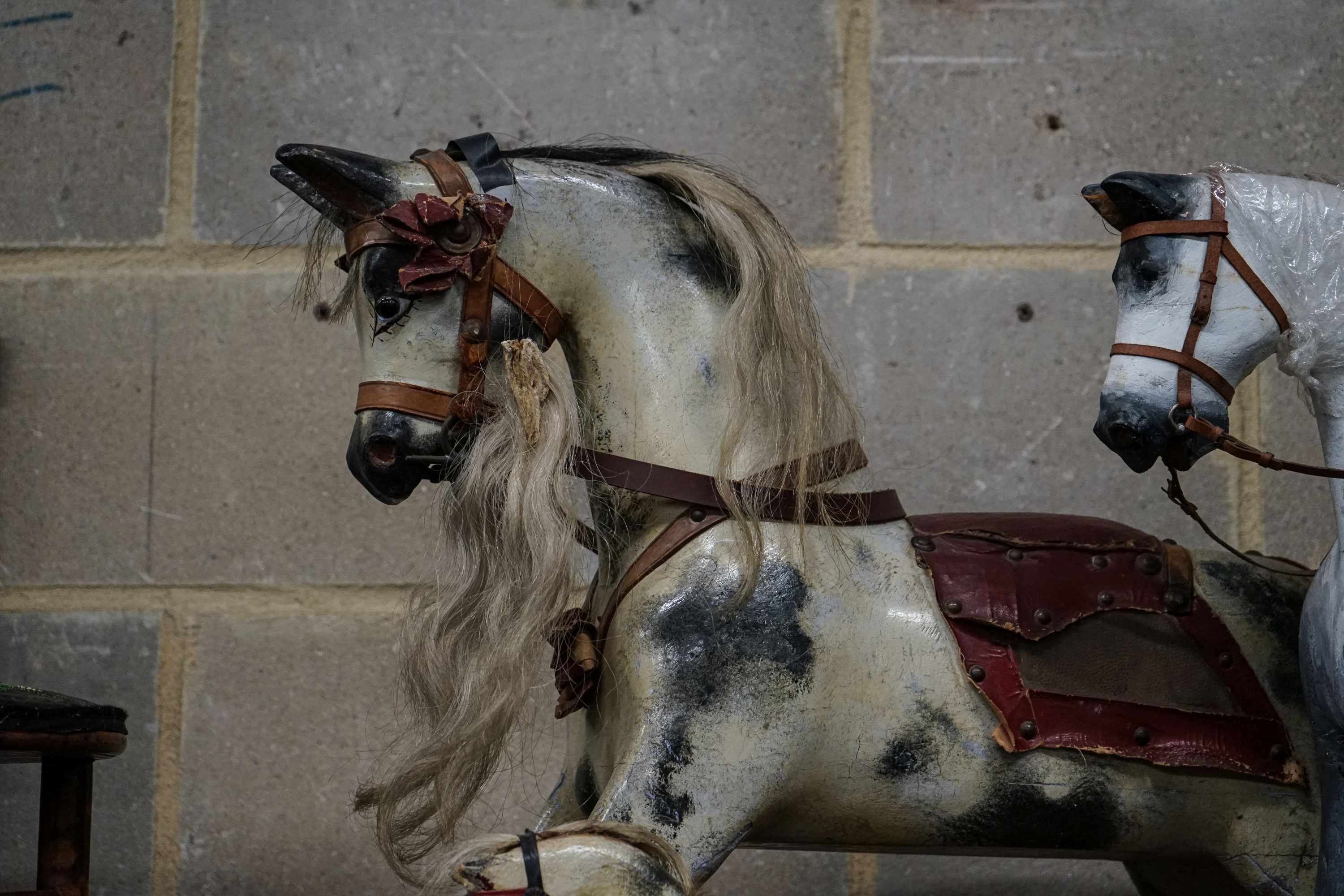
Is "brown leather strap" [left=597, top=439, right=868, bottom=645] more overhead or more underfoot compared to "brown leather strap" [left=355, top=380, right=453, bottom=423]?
more underfoot

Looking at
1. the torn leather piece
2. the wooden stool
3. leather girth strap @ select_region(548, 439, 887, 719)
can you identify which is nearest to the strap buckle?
leather girth strap @ select_region(548, 439, 887, 719)

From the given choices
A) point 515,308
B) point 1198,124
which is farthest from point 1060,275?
point 515,308

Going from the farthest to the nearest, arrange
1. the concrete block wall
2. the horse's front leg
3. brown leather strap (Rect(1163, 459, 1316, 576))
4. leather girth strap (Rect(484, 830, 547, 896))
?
the concrete block wall, brown leather strap (Rect(1163, 459, 1316, 576)), the horse's front leg, leather girth strap (Rect(484, 830, 547, 896))

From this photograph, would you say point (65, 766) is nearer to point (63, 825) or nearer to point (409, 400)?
point (63, 825)

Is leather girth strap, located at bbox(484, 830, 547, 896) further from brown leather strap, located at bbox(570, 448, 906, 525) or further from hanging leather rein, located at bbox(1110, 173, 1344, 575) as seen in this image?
hanging leather rein, located at bbox(1110, 173, 1344, 575)

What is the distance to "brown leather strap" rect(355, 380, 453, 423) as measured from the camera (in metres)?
1.09

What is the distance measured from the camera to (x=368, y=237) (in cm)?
109

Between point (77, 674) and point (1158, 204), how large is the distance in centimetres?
136

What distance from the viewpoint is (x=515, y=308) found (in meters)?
1.11

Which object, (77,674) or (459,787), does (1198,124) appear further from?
(77,674)

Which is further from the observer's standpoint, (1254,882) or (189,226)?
(189,226)

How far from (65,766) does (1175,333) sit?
1.03 metres

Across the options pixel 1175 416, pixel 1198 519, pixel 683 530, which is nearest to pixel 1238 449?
pixel 1175 416

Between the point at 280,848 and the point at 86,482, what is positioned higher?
the point at 86,482
